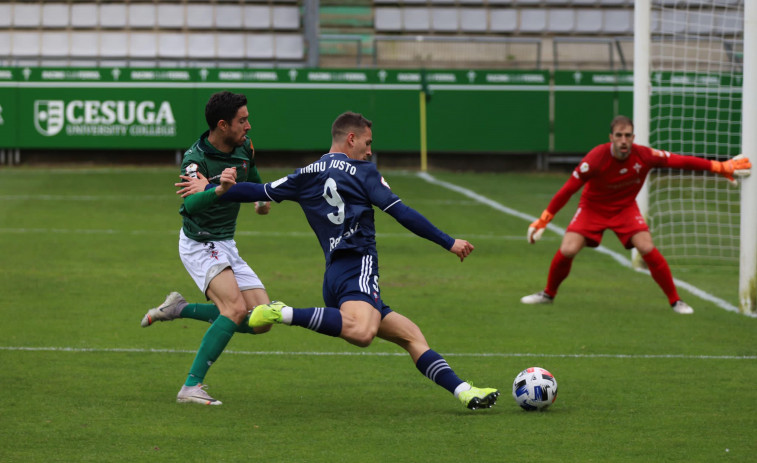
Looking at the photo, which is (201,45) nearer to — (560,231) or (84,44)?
(84,44)

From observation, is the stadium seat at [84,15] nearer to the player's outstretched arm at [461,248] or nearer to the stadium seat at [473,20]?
the stadium seat at [473,20]

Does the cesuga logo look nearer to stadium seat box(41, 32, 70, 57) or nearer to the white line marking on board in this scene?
stadium seat box(41, 32, 70, 57)

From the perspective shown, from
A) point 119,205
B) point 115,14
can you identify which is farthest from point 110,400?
point 115,14

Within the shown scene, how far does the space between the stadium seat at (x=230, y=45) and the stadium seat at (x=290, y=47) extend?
37.1 inches

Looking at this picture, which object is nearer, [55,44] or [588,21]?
[55,44]

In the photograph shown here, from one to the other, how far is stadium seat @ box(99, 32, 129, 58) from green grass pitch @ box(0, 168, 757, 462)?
1307 cm

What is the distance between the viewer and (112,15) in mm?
29453

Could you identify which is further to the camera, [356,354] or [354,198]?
[356,354]

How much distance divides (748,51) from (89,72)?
58.2ft

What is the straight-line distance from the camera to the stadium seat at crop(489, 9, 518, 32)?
30609 mm

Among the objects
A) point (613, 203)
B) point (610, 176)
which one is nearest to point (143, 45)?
point (613, 203)

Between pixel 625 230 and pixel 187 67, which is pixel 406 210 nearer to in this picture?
pixel 625 230

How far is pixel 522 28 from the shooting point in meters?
30.7

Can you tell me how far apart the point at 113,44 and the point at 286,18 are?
4555 millimetres
